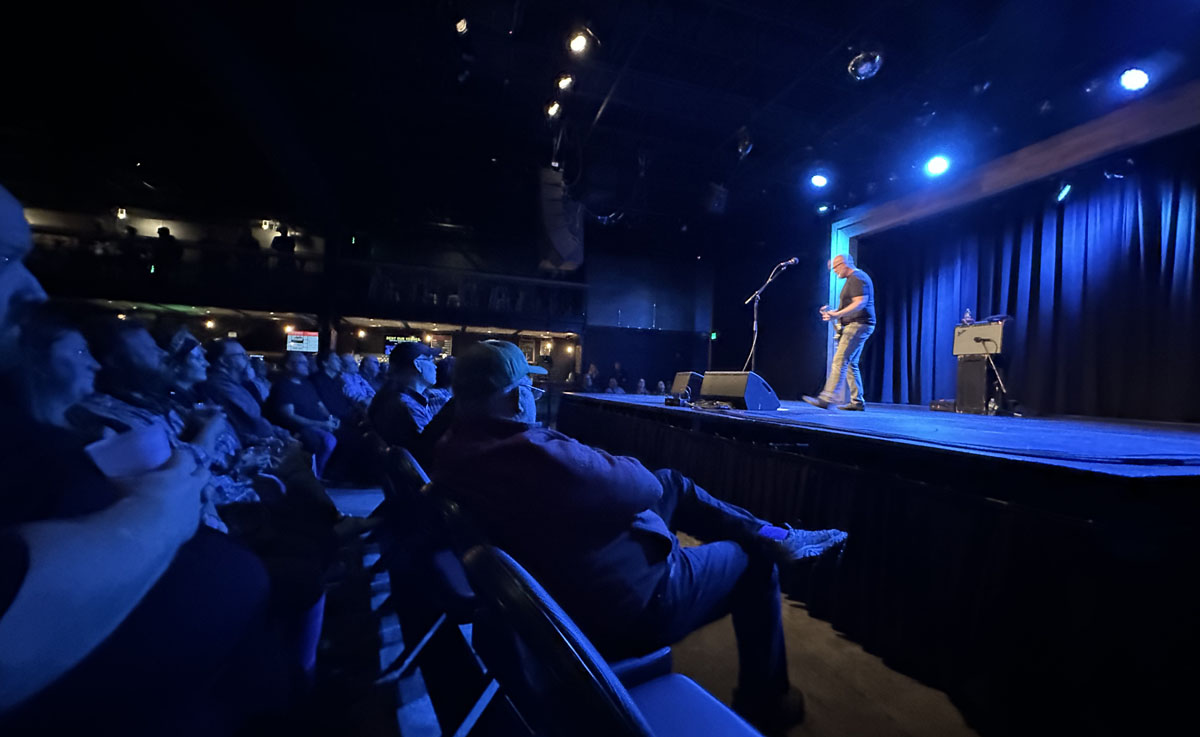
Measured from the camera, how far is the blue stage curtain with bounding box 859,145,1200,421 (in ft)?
16.1

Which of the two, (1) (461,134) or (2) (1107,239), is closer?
(2) (1107,239)

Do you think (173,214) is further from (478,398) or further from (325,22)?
(478,398)

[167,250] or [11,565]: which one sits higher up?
[167,250]

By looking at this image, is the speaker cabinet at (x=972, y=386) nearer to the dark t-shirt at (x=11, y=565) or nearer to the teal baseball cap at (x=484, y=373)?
the teal baseball cap at (x=484, y=373)

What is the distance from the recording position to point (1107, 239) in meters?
5.52

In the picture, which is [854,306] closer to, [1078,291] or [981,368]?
[981,368]

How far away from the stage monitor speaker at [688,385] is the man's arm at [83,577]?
4.73 metres

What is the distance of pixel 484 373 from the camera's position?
1.46 metres

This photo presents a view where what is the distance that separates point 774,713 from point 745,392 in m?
2.63

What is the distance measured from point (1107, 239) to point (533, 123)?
24.4 feet

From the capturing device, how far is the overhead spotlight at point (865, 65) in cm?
485

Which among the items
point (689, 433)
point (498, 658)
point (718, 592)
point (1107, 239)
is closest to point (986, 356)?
point (1107, 239)

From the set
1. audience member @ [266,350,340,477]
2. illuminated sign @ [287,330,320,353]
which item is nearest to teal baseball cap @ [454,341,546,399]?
audience member @ [266,350,340,477]

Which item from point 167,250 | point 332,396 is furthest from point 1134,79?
point 167,250
